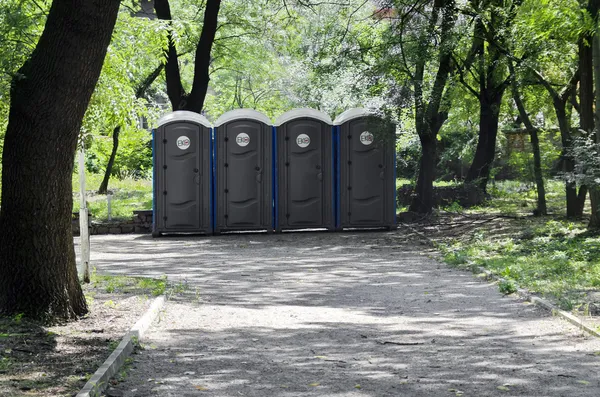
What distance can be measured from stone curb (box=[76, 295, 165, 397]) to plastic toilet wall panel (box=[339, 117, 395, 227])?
10.5 metres

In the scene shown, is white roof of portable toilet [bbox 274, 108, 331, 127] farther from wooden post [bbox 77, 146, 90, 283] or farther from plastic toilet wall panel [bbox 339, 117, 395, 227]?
wooden post [bbox 77, 146, 90, 283]

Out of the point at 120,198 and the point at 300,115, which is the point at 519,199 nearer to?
the point at 300,115

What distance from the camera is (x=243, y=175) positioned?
62.1 ft

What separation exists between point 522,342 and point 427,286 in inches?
142

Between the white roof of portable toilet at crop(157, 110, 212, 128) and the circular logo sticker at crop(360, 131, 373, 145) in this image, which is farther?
the circular logo sticker at crop(360, 131, 373, 145)

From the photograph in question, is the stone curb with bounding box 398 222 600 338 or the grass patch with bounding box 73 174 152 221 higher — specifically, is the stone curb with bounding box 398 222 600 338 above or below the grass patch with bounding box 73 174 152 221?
below

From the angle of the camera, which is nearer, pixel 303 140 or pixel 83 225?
pixel 83 225

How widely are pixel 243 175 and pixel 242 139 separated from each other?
2.32ft

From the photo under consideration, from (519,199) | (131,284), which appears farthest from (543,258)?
(519,199)

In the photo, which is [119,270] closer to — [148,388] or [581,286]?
[581,286]

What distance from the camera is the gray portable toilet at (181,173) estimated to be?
18641mm

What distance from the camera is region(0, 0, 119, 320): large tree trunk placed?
8094mm

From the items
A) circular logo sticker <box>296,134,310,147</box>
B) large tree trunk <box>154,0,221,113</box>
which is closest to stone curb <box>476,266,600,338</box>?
circular logo sticker <box>296,134,310,147</box>

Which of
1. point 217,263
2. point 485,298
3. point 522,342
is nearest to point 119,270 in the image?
point 217,263
